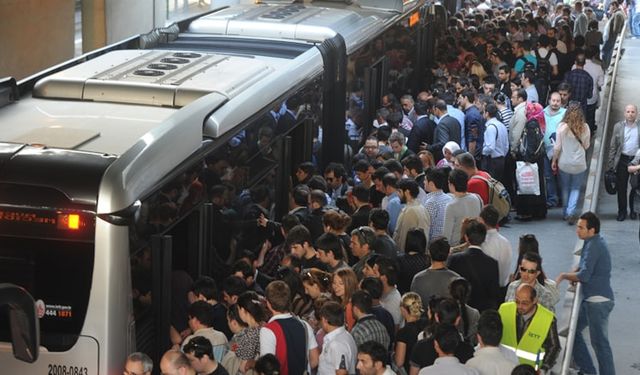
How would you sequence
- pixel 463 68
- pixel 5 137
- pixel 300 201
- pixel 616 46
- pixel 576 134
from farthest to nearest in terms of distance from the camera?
1. pixel 616 46
2. pixel 463 68
3. pixel 576 134
4. pixel 300 201
5. pixel 5 137

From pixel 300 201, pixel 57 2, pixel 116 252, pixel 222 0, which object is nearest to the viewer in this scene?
pixel 116 252

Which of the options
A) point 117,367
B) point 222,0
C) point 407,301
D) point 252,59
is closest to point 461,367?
point 407,301

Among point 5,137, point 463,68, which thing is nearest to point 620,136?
point 463,68

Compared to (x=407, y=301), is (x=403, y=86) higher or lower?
lower

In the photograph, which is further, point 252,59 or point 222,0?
point 222,0

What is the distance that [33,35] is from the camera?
1836 cm

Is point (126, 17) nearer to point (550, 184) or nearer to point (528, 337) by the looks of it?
point (550, 184)

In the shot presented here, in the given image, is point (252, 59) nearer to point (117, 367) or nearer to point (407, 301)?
point (407, 301)

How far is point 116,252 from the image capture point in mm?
7543

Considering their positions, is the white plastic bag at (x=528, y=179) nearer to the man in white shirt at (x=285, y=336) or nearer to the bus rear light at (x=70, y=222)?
the man in white shirt at (x=285, y=336)

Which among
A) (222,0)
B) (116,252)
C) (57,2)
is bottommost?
(222,0)

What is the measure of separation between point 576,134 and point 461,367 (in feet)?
27.2

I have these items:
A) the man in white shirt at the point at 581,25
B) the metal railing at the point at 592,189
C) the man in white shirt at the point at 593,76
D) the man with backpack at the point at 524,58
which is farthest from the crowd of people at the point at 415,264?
the man in white shirt at the point at 581,25

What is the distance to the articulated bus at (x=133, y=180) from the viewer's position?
7.55 m
